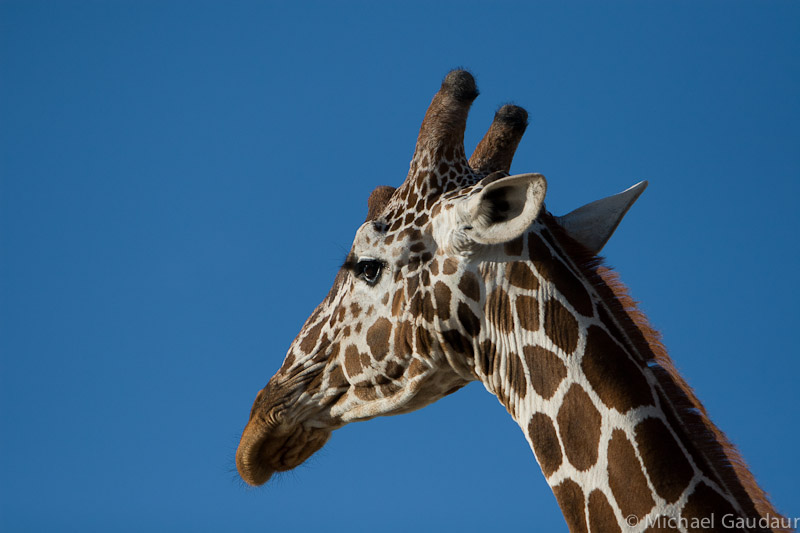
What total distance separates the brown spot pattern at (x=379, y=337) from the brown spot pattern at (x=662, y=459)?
1.47 m

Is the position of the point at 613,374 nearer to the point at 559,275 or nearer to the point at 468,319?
the point at 559,275

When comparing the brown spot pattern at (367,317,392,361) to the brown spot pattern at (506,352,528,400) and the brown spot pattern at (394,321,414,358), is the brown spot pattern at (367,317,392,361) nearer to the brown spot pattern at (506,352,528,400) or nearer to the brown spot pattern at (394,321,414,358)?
the brown spot pattern at (394,321,414,358)

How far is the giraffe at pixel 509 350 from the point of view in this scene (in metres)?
3.86

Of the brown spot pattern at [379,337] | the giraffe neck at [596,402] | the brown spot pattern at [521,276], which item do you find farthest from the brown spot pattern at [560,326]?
the brown spot pattern at [379,337]

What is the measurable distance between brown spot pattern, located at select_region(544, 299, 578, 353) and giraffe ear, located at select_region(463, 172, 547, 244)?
0.41m

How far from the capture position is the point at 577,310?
4234 mm

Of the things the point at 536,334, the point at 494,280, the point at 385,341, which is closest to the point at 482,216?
the point at 494,280

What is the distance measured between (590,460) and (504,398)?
624 millimetres

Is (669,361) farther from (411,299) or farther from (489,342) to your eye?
(411,299)

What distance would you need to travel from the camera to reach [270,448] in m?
5.23

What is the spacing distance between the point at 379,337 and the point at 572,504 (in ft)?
4.54

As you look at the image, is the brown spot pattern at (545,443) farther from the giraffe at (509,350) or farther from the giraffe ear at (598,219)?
the giraffe ear at (598,219)

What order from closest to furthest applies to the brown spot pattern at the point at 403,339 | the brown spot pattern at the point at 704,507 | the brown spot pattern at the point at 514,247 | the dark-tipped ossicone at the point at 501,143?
the brown spot pattern at the point at 704,507, the brown spot pattern at the point at 514,247, the brown spot pattern at the point at 403,339, the dark-tipped ossicone at the point at 501,143

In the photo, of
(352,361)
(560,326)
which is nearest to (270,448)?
(352,361)
